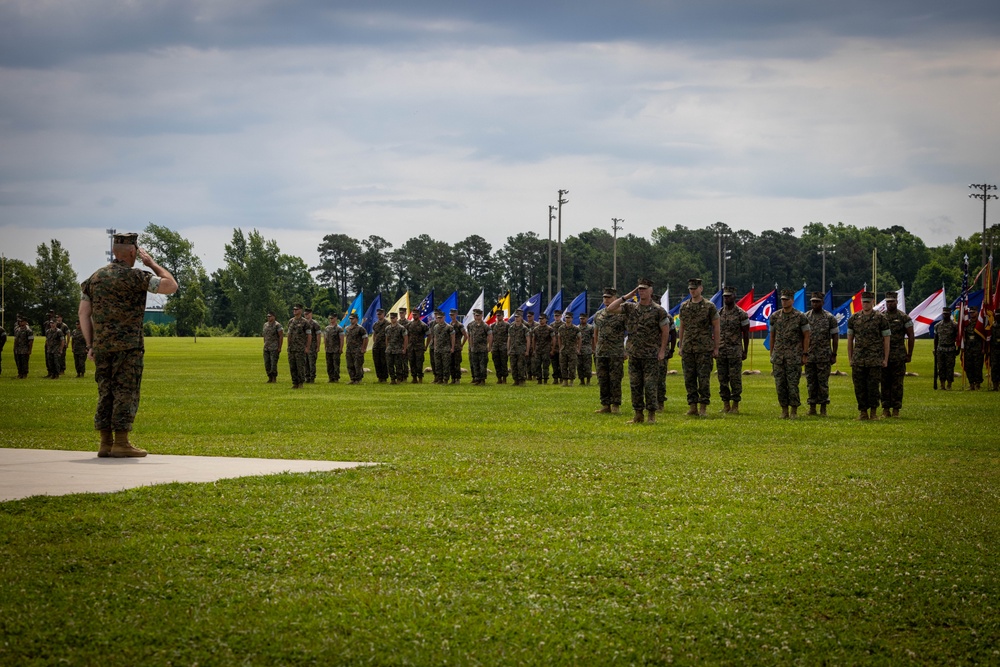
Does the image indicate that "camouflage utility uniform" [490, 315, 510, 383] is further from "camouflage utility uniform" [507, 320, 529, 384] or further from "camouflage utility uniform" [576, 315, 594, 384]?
"camouflage utility uniform" [576, 315, 594, 384]

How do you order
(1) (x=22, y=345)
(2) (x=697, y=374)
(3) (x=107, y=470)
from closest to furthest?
1. (3) (x=107, y=470)
2. (2) (x=697, y=374)
3. (1) (x=22, y=345)

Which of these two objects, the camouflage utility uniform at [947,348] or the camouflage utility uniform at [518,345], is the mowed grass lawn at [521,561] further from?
the camouflage utility uniform at [518,345]

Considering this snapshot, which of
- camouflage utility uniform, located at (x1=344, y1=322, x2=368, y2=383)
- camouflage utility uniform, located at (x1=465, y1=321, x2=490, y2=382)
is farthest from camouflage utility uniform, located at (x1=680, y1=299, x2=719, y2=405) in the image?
camouflage utility uniform, located at (x1=344, y1=322, x2=368, y2=383)

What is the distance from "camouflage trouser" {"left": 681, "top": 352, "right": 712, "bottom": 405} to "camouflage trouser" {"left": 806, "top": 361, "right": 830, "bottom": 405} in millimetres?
1967

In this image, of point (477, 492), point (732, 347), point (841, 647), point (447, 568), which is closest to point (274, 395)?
point (732, 347)

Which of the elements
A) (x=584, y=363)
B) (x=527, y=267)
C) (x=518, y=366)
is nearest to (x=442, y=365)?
(x=518, y=366)

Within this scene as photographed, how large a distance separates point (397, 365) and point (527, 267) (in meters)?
120

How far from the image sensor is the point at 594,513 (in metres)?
8.27

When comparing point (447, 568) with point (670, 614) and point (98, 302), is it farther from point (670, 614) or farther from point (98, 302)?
point (98, 302)

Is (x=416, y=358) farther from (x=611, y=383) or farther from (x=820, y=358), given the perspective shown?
(x=820, y=358)

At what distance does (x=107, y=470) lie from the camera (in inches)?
391

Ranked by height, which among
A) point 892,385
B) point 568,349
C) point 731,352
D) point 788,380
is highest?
point 731,352

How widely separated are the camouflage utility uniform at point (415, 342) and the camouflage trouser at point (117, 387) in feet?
72.3

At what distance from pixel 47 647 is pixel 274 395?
19851mm
